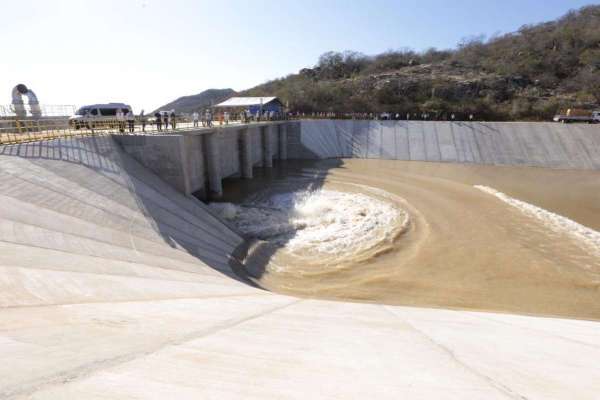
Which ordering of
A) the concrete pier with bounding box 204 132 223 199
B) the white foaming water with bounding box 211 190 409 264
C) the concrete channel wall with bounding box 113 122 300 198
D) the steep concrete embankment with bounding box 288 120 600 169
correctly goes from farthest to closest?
the steep concrete embankment with bounding box 288 120 600 169 < the concrete pier with bounding box 204 132 223 199 < the concrete channel wall with bounding box 113 122 300 198 < the white foaming water with bounding box 211 190 409 264

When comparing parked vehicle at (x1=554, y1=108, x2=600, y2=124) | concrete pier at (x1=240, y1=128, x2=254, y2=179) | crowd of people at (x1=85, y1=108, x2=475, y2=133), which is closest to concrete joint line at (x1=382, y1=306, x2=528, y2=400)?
crowd of people at (x1=85, y1=108, x2=475, y2=133)

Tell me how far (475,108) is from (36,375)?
68.5m

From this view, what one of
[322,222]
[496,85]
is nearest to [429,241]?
[322,222]

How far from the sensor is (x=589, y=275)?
13.2 metres

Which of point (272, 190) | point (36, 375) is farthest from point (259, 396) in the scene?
point (272, 190)

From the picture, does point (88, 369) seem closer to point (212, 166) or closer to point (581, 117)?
point (212, 166)

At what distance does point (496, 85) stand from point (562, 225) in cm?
5382

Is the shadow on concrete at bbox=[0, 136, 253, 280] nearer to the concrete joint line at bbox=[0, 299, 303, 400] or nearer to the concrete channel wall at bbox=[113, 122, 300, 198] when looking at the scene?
the concrete channel wall at bbox=[113, 122, 300, 198]

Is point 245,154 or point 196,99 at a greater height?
point 196,99

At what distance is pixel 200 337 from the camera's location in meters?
4.27

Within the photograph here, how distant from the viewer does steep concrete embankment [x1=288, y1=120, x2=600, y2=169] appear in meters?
37.8

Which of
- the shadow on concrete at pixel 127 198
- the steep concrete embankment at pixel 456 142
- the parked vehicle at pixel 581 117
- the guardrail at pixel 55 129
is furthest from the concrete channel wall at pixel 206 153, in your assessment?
the parked vehicle at pixel 581 117

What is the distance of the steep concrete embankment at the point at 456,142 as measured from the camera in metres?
37.8

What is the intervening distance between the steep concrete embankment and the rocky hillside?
17.1 m
